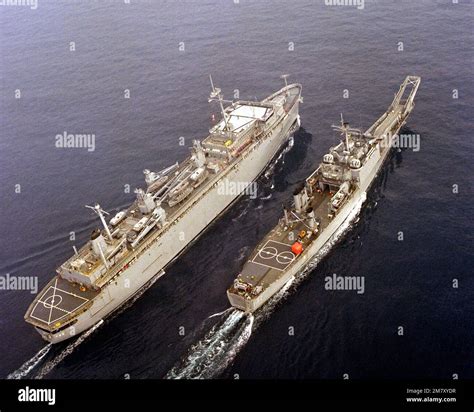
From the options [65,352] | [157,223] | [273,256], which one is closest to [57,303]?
[65,352]

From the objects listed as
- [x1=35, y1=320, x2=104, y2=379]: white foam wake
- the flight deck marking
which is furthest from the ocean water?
the flight deck marking

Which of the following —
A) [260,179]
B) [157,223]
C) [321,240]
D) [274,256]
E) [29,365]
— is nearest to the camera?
[29,365]

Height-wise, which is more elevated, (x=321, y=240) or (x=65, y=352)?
(x=321, y=240)

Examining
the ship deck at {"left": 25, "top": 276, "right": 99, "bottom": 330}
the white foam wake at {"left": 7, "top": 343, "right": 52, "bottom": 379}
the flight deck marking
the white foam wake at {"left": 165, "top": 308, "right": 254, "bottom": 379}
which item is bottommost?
the white foam wake at {"left": 7, "top": 343, "right": 52, "bottom": 379}

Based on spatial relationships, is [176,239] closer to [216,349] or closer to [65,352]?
[216,349]

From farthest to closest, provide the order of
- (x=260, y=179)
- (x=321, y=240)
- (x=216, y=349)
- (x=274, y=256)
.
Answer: (x=260, y=179), (x=321, y=240), (x=274, y=256), (x=216, y=349)

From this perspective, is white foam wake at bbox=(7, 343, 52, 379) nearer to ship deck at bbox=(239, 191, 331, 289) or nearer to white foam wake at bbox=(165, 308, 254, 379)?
white foam wake at bbox=(165, 308, 254, 379)

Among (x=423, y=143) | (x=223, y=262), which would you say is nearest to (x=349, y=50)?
(x=423, y=143)
